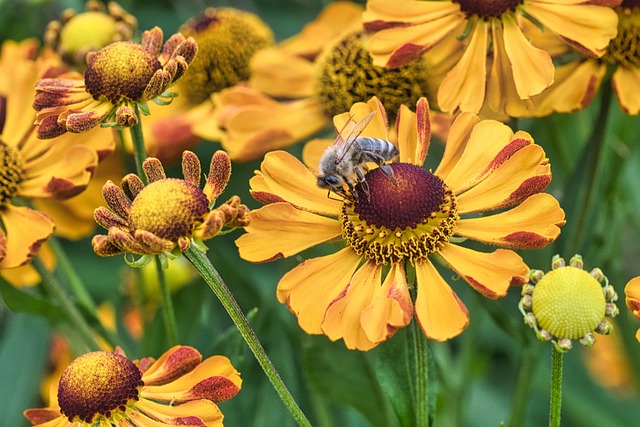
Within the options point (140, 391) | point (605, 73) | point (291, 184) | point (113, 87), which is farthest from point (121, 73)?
point (605, 73)

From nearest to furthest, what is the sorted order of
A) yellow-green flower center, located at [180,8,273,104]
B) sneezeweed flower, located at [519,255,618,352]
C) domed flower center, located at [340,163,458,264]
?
sneezeweed flower, located at [519,255,618,352], domed flower center, located at [340,163,458,264], yellow-green flower center, located at [180,8,273,104]

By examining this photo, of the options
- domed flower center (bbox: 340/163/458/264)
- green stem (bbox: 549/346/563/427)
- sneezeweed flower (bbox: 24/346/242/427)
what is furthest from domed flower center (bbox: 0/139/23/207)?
green stem (bbox: 549/346/563/427)

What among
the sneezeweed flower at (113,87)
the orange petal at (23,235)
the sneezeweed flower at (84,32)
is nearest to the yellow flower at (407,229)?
the sneezeweed flower at (113,87)

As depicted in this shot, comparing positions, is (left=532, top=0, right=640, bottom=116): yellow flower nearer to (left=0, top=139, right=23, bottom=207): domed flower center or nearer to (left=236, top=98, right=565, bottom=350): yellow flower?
(left=236, top=98, right=565, bottom=350): yellow flower

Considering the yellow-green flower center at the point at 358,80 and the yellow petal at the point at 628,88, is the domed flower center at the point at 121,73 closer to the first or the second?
the yellow-green flower center at the point at 358,80

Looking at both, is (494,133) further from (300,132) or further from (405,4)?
(300,132)

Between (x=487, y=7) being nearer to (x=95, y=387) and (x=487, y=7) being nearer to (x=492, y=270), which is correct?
(x=492, y=270)
